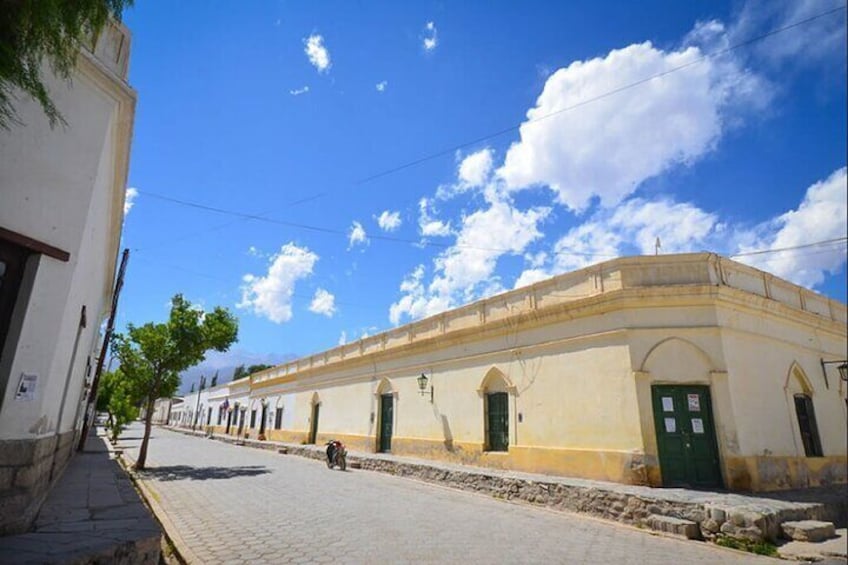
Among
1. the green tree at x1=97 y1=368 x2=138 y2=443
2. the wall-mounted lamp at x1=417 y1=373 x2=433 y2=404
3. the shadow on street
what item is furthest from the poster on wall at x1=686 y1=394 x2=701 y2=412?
the green tree at x1=97 y1=368 x2=138 y2=443

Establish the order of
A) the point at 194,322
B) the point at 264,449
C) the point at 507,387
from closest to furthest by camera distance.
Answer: the point at 507,387, the point at 194,322, the point at 264,449

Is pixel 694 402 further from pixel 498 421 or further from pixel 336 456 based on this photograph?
pixel 336 456

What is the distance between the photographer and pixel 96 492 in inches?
278

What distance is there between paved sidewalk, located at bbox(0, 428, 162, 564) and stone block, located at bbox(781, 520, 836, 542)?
331 inches

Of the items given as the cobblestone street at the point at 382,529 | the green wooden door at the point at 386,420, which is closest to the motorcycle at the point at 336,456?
the green wooden door at the point at 386,420

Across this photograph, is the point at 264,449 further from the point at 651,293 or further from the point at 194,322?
the point at 651,293

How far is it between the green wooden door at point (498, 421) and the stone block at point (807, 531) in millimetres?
6809

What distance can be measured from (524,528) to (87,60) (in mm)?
8858

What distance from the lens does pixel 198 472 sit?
13992 mm

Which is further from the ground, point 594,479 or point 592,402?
point 592,402

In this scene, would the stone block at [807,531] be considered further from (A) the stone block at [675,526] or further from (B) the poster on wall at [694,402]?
(B) the poster on wall at [694,402]

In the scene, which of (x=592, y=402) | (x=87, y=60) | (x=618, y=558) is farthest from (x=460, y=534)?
(x=87, y=60)

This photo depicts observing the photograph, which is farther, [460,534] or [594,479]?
[594,479]

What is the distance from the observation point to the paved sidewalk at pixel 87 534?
11.6 feet
